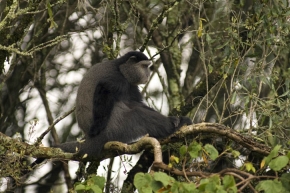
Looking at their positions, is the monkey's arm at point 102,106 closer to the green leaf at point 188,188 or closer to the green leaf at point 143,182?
the green leaf at point 143,182

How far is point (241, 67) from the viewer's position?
615cm

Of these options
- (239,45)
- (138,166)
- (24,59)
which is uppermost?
(24,59)

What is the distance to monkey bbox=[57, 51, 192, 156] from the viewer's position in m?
6.27

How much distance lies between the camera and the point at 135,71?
7.02 metres

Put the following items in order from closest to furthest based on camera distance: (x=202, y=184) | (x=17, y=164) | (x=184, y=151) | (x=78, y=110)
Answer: (x=202, y=184)
(x=184, y=151)
(x=17, y=164)
(x=78, y=110)

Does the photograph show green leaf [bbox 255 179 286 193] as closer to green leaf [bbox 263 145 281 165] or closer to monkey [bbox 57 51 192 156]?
green leaf [bbox 263 145 281 165]

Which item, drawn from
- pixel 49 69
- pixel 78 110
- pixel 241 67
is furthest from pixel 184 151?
pixel 49 69

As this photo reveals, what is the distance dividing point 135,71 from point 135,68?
0.12 ft

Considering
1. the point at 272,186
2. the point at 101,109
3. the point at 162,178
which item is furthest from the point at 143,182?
the point at 101,109

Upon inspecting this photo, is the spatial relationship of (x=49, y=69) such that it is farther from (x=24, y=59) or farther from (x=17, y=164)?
(x=17, y=164)

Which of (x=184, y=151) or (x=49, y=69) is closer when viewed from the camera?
(x=184, y=151)

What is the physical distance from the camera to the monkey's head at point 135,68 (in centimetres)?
695

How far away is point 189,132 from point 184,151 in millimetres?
1314

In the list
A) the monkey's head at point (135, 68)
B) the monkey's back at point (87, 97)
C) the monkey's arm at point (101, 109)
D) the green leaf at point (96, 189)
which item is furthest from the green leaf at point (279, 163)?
the monkey's head at point (135, 68)
